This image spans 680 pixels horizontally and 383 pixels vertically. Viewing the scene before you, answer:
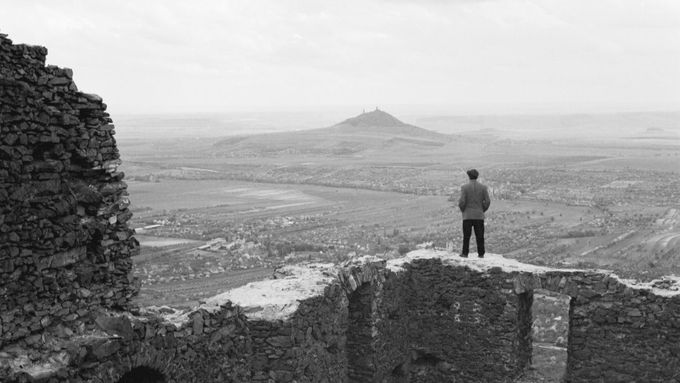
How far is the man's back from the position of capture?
13797mm

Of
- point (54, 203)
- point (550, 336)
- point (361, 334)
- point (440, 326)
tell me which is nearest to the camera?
point (54, 203)

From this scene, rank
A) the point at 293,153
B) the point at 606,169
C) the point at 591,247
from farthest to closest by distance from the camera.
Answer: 1. the point at 293,153
2. the point at 606,169
3. the point at 591,247

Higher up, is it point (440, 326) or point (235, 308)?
point (235, 308)

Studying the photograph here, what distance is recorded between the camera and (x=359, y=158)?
95.6 m

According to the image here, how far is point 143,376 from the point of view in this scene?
31.0ft

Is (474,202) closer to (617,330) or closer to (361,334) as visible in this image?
(361,334)

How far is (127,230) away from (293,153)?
96378 millimetres

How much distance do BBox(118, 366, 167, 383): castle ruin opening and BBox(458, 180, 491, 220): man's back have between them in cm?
669

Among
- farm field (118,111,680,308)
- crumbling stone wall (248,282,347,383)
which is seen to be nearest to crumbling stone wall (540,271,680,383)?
crumbling stone wall (248,282,347,383)

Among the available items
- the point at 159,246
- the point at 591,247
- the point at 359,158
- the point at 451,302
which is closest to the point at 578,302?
the point at 451,302

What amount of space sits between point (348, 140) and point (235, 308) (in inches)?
4149

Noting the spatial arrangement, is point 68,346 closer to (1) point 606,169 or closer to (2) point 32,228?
(2) point 32,228

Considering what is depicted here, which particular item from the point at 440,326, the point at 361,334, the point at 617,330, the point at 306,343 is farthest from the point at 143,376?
the point at 617,330

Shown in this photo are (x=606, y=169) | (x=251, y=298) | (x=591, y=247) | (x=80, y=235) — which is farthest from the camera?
(x=606, y=169)
